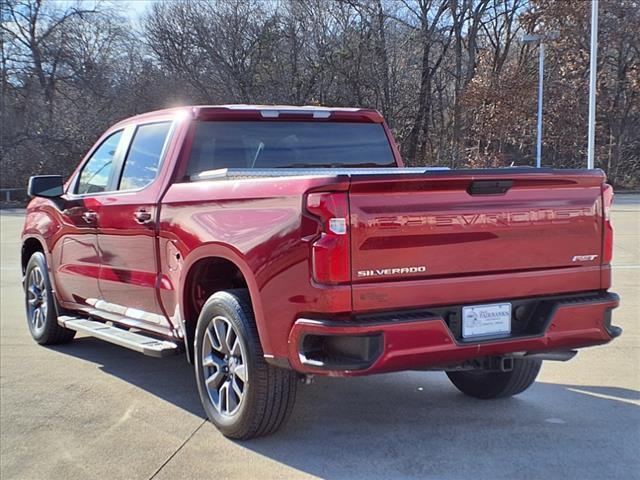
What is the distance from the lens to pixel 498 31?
32.8m

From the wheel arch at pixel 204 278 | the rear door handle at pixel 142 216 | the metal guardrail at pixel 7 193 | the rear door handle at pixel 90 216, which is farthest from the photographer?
the metal guardrail at pixel 7 193

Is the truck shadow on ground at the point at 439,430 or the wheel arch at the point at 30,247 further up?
the wheel arch at the point at 30,247

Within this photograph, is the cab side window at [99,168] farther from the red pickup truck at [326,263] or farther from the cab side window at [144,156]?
the red pickup truck at [326,263]

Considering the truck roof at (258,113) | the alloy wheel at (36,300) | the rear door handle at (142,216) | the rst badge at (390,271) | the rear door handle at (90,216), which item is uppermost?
the truck roof at (258,113)

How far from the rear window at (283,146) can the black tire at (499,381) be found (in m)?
1.80

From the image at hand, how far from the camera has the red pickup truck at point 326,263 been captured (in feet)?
11.0

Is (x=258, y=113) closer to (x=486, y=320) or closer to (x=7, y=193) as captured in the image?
(x=486, y=320)

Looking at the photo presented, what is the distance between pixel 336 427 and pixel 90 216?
262 cm

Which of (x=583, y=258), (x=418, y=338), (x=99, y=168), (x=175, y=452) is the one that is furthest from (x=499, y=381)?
(x=99, y=168)

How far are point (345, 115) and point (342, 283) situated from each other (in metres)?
2.41

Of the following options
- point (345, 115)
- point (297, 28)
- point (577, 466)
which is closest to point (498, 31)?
point (297, 28)

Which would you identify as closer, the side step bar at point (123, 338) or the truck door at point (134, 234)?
the side step bar at point (123, 338)

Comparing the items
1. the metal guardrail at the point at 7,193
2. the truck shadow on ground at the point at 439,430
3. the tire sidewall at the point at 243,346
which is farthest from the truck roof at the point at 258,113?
the metal guardrail at the point at 7,193

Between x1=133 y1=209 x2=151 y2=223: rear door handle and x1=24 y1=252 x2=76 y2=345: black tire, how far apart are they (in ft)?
6.39
